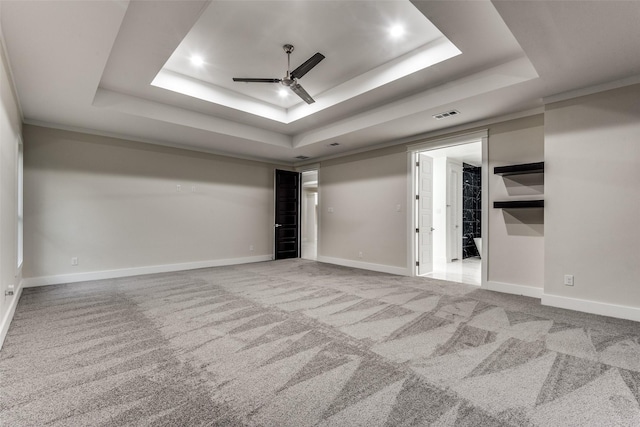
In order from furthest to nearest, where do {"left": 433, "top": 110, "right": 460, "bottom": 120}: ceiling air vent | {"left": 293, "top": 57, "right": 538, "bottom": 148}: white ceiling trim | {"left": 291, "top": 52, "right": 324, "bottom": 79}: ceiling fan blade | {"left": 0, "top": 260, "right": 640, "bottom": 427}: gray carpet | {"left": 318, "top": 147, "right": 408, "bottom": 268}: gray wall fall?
{"left": 318, "top": 147, "right": 408, "bottom": 268}: gray wall, {"left": 433, "top": 110, "right": 460, "bottom": 120}: ceiling air vent, {"left": 293, "top": 57, "right": 538, "bottom": 148}: white ceiling trim, {"left": 291, "top": 52, "right": 324, "bottom": 79}: ceiling fan blade, {"left": 0, "top": 260, "right": 640, "bottom": 427}: gray carpet

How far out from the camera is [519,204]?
388 cm

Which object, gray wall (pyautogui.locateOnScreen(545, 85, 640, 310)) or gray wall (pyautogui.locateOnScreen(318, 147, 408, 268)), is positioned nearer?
gray wall (pyautogui.locateOnScreen(545, 85, 640, 310))

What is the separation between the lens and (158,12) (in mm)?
2340

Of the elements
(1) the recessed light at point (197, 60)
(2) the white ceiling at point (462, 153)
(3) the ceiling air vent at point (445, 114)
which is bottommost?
(3) the ceiling air vent at point (445, 114)

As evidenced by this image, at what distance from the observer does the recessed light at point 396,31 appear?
2.97 m

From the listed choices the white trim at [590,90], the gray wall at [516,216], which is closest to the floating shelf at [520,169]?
the gray wall at [516,216]

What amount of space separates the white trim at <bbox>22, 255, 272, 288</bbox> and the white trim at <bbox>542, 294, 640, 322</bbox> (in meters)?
5.63

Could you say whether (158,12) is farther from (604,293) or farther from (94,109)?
(604,293)

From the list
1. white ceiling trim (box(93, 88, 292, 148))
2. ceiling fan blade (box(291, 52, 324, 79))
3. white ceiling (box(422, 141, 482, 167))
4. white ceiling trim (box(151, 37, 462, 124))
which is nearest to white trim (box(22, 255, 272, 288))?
white ceiling trim (box(93, 88, 292, 148))

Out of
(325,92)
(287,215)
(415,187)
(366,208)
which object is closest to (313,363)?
(325,92)

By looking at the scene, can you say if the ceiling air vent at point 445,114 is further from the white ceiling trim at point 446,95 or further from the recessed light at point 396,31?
the recessed light at point 396,31

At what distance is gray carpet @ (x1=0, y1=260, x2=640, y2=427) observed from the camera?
1.64 m

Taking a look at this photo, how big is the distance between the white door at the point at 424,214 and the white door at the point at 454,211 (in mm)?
1890

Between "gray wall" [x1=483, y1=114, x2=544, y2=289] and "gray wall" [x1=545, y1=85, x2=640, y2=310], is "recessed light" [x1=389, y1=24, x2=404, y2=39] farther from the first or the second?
"gray wall" [x1=483, y1=114, x2=544, y2=289]
